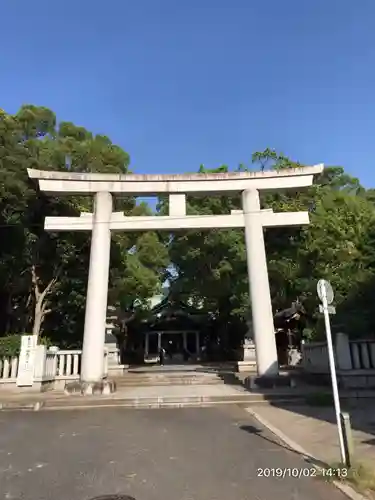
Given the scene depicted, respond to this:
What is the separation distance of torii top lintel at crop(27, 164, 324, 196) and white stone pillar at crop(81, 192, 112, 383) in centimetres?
47

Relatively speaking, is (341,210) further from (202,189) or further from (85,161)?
(85,161)

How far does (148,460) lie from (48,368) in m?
8.61

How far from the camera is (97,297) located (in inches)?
468

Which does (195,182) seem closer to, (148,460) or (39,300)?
(39,300)

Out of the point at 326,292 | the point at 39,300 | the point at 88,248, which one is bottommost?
the point at 326,292

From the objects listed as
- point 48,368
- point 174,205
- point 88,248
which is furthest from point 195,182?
point 48,368

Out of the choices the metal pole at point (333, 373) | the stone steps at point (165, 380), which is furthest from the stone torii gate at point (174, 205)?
the metal pole at point (333, 373)

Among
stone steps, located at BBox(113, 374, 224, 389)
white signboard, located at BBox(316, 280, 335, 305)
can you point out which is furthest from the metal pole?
stone steps, located at BBox(113, 374, 224, 389)

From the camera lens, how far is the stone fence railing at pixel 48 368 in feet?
39.0

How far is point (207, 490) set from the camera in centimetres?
395

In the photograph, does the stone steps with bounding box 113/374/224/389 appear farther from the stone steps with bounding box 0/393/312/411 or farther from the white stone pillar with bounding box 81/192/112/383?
the stone steps with bounding box 0/393/312/411

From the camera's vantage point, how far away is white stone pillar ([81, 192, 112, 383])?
11508 millimetres

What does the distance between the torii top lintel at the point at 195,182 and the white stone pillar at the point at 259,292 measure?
1.56 feet

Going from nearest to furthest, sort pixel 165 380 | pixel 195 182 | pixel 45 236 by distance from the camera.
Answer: pixel 195 182
pixel 165 380
pixel 45 236
